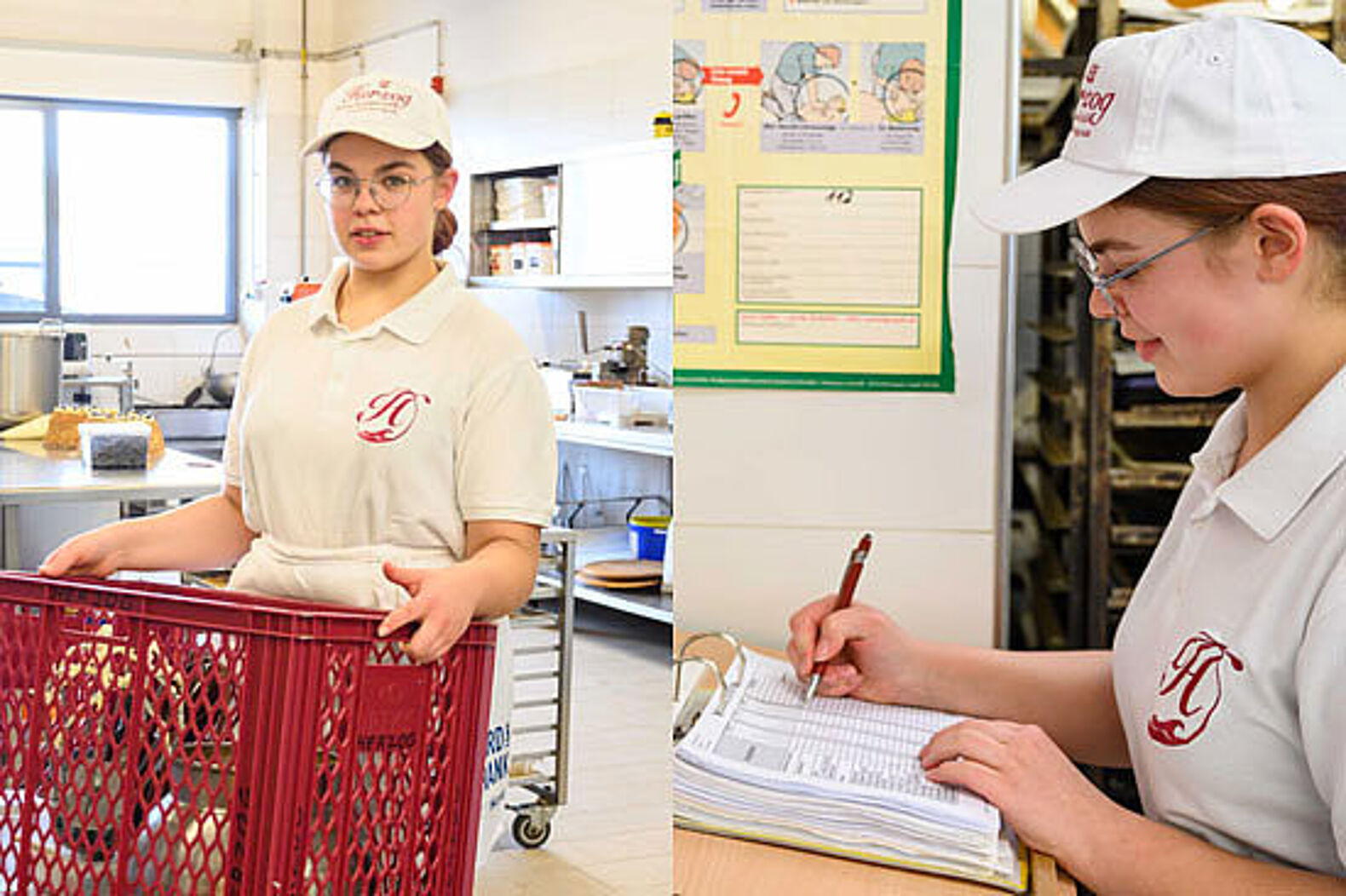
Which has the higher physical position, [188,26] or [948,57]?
[948,57]

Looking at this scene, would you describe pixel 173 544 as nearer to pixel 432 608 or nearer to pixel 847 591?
pixel 432 608

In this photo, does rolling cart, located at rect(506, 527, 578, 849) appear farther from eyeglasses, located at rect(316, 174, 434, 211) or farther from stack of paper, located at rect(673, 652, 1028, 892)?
eyeglasses, located at rect(316, 174, 434, 211)

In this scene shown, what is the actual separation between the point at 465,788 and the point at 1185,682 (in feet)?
1.75

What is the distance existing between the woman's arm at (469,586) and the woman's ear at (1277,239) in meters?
0.55

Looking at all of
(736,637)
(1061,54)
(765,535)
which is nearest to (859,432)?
(765,535)

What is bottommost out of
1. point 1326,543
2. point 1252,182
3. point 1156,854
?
point 1156,854

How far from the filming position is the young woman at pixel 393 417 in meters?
0.84

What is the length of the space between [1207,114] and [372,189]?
0.58m

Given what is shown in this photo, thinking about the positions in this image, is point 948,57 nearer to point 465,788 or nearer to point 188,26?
point 188,26

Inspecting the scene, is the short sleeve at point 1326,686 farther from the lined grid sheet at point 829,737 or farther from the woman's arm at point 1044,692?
the woman's arm at point 1044,692

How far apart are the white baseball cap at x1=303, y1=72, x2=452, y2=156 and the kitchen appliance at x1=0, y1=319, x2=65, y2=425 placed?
251mm

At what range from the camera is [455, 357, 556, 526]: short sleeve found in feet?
2.82

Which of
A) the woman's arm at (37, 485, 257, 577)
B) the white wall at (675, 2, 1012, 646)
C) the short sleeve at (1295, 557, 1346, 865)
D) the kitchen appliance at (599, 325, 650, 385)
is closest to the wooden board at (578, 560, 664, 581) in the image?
the kitchen appliance at (599, 325, 650, 385)

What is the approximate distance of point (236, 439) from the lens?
Result: 2.93 ft
